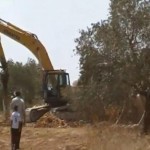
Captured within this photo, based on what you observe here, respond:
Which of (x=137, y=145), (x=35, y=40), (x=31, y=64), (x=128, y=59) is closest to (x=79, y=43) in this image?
(x=128, y=59)

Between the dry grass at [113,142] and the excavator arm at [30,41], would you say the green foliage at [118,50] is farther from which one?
the excavator arm at [30,41]

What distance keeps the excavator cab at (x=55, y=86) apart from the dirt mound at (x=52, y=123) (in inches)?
57.8

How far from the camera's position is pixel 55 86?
110ft

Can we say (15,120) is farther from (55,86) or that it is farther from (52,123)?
(55,86)

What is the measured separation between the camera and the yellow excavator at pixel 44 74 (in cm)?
3338

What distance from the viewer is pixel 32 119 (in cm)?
3400

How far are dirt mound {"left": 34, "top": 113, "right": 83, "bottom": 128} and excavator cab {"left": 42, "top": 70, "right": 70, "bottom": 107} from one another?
4.82 feet

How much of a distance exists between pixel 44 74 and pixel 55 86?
37.5 inches

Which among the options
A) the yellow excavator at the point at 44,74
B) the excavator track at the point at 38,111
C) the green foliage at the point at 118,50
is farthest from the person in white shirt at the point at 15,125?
the excavator track at the point at 38,111

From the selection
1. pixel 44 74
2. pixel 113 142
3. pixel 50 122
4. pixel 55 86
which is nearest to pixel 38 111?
pixel 55 86

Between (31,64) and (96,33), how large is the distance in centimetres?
4674

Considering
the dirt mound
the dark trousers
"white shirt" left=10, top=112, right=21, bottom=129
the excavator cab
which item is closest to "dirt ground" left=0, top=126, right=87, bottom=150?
the dark trousers

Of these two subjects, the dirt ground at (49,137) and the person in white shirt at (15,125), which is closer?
the person in white shirt at (15,125)

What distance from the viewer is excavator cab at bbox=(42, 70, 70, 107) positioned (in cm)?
3328
